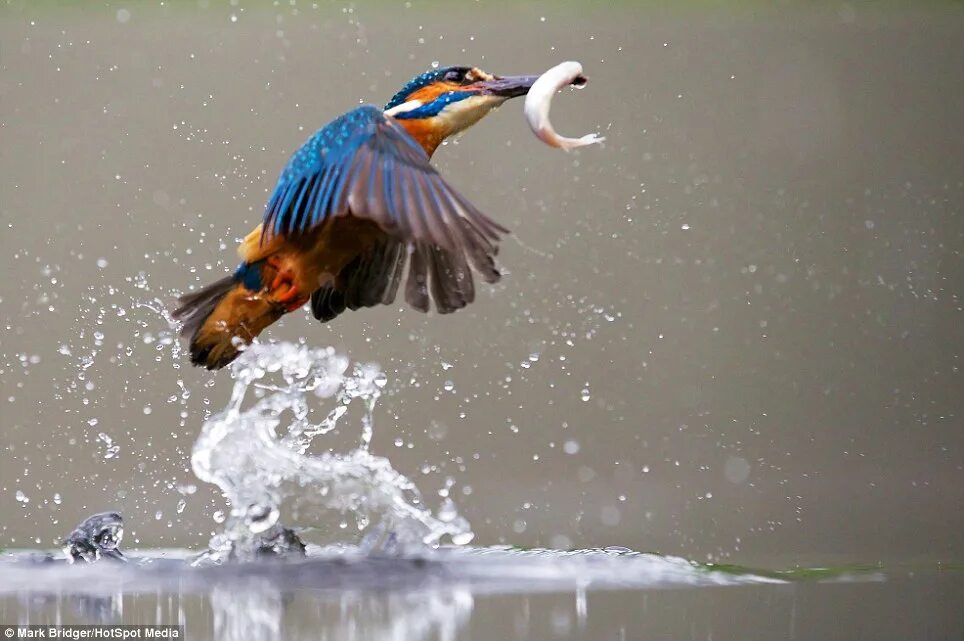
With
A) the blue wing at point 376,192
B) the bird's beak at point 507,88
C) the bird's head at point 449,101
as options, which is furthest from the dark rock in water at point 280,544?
the bird's beak at point 507,88

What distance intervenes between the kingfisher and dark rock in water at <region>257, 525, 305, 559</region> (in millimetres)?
399

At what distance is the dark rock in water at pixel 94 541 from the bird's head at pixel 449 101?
1.04m

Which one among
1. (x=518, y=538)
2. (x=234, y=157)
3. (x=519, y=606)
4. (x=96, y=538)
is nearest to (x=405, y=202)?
(x=519, y=606)

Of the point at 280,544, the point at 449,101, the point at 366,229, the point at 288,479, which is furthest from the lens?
the point at 288,479

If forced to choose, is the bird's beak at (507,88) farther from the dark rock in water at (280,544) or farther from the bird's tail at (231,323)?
the dark rock in water at (280,544)

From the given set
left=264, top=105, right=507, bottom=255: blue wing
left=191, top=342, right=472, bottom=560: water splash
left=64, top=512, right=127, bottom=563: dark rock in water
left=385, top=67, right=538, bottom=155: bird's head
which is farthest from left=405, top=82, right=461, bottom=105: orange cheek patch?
left=64, top=512, right=127, bottom=563: dark rock in water

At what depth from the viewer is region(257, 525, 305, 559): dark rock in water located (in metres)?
2.76

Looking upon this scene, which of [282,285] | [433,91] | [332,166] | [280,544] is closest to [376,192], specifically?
[332,166]

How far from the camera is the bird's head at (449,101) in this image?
8.77 ft

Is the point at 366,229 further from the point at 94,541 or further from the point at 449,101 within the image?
the point at 94,541

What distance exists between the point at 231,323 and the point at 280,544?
0.50 metres

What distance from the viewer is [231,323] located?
2578 millimetres

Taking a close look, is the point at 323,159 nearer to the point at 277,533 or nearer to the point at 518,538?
the point at 277,533

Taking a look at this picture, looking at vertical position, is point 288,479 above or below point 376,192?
below
